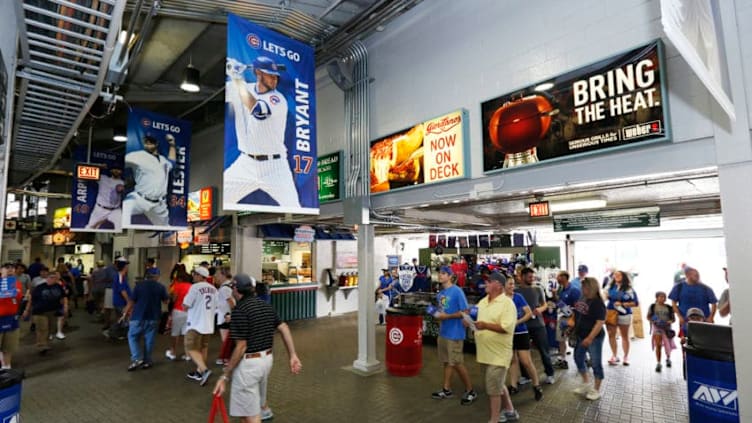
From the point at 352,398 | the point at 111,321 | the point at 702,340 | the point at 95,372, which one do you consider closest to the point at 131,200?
the point at 95,372

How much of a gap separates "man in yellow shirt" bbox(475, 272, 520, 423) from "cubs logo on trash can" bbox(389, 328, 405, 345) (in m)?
2.40

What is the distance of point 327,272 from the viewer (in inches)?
532

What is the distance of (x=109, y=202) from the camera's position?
10852 mm

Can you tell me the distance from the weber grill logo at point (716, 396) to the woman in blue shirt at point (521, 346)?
1.85 m

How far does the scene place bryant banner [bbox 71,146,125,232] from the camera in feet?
34.1

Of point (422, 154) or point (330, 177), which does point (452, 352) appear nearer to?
point (422, 154)

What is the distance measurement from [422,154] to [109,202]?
9.04 meters

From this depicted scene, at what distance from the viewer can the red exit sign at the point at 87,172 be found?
9977 mm

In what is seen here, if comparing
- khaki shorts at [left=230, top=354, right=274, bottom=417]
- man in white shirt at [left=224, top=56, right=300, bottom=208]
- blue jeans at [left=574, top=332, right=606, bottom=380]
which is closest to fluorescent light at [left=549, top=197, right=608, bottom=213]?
blue jeans at [left=574, top=332, right=606, bottom=380]

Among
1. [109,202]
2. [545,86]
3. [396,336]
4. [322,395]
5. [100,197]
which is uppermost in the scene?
[545,86]

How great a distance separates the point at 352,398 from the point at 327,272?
794cm

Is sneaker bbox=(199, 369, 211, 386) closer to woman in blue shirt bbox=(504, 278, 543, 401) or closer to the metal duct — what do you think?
the metal duct

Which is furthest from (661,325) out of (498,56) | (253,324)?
(253,324)

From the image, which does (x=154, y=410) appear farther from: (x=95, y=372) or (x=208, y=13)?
(x=208, y=13)
